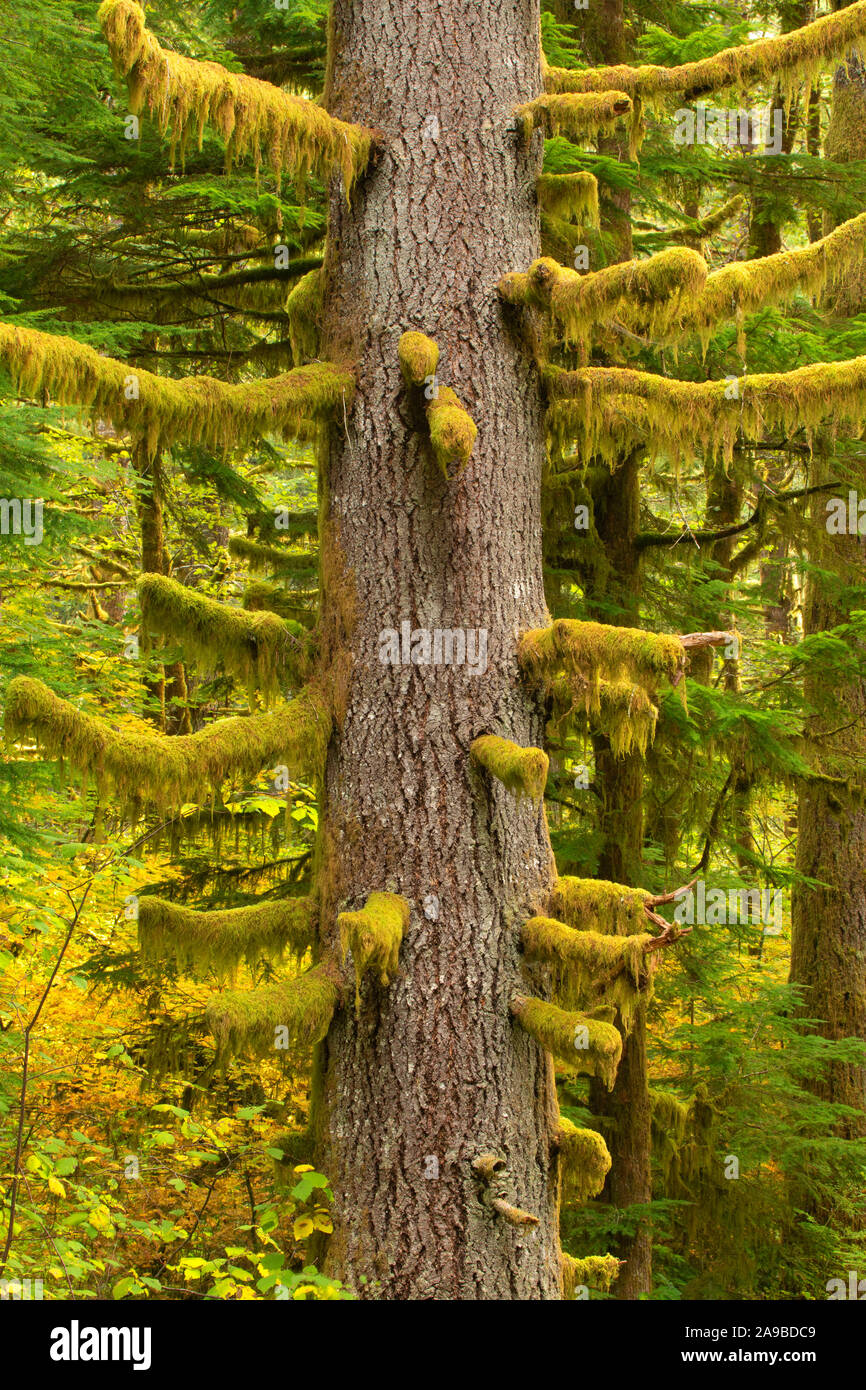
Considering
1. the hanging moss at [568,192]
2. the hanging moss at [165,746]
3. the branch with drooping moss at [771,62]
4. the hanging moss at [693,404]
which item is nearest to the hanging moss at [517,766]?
the hanging moss at [165,746]

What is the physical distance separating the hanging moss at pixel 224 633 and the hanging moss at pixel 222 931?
3.17ft

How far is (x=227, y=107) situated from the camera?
392cm

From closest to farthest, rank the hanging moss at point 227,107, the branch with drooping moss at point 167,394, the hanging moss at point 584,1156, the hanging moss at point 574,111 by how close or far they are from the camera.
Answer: the hanging moss at point 227,107 → the branch with drooping moss at point 167,394 → the hanging moss at point 584,1156 → the hanging moss at point 574,111

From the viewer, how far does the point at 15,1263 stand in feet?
17.8

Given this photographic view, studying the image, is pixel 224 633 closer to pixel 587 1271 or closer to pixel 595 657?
pixel 595 657

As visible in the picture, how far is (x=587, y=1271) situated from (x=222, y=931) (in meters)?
2.12

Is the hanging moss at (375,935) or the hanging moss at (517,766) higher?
the hanging moss at (517,766)

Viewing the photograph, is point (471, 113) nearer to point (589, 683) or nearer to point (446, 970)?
point (589, 683)

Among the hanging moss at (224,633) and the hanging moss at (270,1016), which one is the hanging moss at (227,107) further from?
the hanging moss at (270,1016)

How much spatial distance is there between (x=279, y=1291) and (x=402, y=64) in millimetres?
4752

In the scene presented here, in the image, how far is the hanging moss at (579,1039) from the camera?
12.1ft

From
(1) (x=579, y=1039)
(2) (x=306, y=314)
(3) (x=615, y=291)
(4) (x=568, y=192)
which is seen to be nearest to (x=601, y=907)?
(1) (x=579, y=1039)
